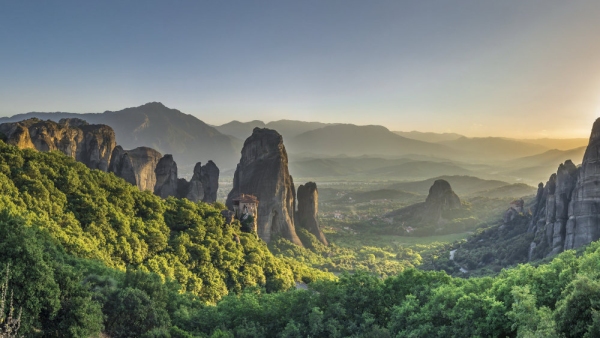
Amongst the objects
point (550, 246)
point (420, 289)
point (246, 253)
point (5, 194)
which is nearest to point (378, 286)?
point (420, 289)

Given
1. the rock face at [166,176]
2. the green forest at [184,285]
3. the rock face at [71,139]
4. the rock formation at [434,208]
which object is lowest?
the rock formation at [434,208]

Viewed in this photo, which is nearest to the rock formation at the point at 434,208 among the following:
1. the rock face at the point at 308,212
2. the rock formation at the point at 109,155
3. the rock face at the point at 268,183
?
the rock face at the point at 308,212

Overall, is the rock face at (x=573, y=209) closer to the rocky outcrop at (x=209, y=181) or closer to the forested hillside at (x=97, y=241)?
the forested hillside at (x=97, y=241)

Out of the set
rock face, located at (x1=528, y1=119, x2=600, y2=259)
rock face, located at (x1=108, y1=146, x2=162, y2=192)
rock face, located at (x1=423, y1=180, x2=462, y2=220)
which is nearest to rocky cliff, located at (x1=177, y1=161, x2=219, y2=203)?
rock face, located at (x1=108, y1=146, x2=162, y2=192)

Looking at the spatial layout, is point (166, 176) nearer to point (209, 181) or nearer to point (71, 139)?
point (209, 181)

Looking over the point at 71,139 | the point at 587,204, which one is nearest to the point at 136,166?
the point at 71,139

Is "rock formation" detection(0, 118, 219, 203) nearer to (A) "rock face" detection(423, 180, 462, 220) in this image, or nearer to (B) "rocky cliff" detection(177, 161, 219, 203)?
(B) "rocky cliff" detection(177, 161, 219, 203)

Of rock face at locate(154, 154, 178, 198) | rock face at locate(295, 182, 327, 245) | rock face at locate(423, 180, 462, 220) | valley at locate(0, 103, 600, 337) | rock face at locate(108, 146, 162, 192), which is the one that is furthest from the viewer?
rock face at locate(423, 180, 462, 220)
